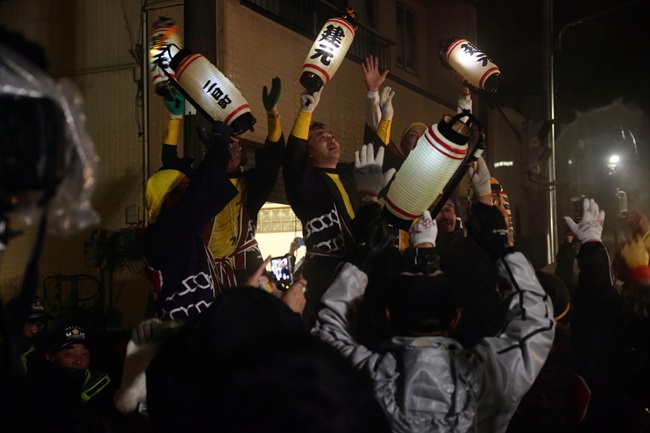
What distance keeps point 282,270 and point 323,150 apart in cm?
150

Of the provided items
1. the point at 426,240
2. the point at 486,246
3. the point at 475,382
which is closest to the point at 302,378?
the point at 475,382

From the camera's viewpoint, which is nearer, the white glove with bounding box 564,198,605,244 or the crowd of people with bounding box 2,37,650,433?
the crowd of people with bounding box 2,37,650,433

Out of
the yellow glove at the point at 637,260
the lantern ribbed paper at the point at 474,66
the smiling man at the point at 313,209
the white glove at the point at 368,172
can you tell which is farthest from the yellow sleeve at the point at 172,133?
the yellow glove at the point at 637,260

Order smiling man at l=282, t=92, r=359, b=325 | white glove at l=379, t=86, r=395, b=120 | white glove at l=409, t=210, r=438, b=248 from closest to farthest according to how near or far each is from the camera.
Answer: white glove at l=409, t=210, r=438, b=248, smiling man at l=282, t=92, r=359, b=325, white glove at l=379, t=86, r=395, b=120

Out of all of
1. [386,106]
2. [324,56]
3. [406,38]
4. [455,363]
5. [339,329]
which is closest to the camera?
[455,363]

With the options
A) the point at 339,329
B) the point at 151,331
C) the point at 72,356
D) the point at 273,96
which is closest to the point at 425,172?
the point at 273,96

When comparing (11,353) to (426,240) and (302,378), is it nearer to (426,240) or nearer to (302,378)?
(302,378)

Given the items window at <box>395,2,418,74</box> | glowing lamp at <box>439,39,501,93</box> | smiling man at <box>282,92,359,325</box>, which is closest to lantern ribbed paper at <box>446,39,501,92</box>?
glowing lamp at <box>439,39,501,93</box>

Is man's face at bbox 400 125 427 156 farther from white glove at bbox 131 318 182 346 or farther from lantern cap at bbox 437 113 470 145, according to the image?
white glove at bbox 131 318 182 346

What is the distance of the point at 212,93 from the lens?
4.46 metres

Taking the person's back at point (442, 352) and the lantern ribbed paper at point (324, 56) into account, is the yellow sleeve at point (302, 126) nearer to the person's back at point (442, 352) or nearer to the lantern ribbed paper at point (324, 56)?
the lantern ribbed paper at point (324, 56)

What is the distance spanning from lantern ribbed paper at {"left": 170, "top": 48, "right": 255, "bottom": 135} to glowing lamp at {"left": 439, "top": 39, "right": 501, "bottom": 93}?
209 centimetres

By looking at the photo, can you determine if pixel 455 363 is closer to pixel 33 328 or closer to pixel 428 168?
pixel 428 168

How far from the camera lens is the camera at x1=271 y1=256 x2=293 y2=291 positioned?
406 centimetres
